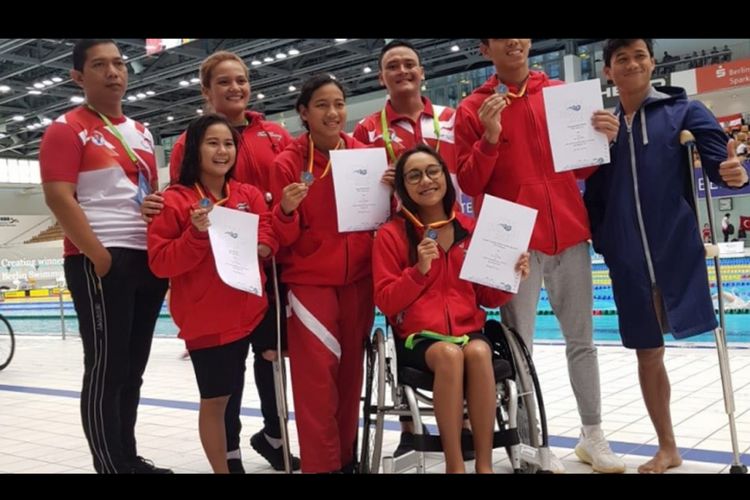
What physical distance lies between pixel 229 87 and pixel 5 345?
6333mm

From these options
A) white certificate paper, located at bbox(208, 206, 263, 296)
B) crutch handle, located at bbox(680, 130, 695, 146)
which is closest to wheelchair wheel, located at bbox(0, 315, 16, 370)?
white certificate paper, located at bbox(208, 206, 263, 296)

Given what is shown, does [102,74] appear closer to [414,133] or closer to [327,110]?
[327,110]

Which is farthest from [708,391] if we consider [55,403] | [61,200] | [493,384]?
[55,403]

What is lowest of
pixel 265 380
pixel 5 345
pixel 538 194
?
pixel 5 345

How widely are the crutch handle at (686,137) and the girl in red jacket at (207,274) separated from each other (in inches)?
65.4

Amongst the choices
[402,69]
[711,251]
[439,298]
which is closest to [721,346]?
[711,251]

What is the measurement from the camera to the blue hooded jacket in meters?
2.51

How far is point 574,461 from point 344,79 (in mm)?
19366

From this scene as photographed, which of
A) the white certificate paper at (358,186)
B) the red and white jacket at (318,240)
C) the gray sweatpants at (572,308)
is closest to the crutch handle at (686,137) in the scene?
the gray sweatpants at (572,308)

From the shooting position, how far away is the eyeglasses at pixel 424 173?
2.44 m

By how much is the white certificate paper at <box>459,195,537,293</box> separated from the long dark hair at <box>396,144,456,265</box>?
0.18 m

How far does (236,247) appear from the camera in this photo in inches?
94.0

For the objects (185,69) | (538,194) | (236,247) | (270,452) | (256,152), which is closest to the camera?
(236,247)

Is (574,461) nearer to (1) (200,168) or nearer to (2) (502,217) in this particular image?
(2) (502,217)
